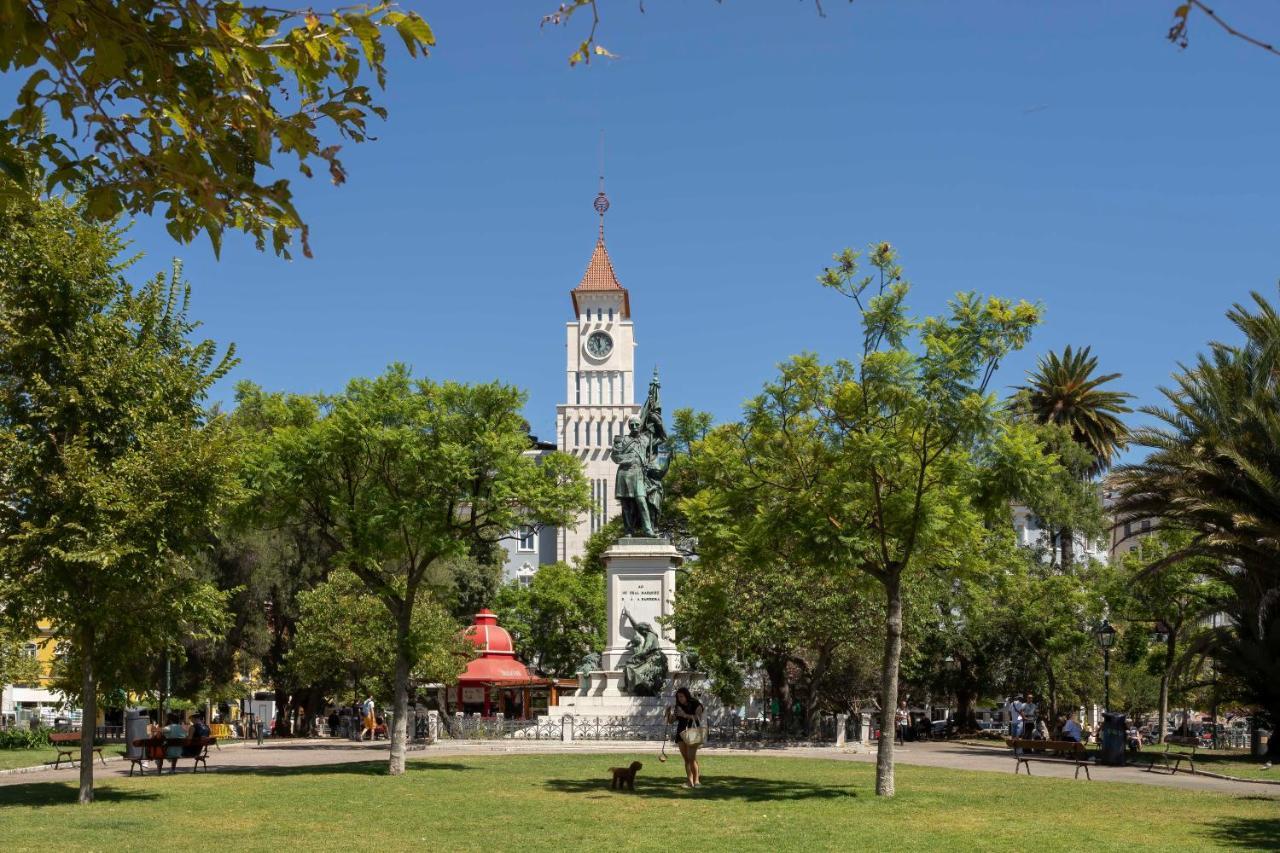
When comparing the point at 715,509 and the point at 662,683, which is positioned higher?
the point at 715,509

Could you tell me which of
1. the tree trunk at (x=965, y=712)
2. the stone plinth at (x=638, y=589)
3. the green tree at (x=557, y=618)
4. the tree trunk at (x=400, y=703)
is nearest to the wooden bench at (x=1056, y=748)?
the tree trunk at (x=400, y=703)

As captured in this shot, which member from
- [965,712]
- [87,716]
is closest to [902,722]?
[965,712]

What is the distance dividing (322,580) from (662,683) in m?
20.6

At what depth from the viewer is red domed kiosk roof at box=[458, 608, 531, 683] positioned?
143 feet

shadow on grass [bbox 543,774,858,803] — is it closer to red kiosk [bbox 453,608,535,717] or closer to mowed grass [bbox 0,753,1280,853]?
mowed grass [bbox 0,753,1280,853]

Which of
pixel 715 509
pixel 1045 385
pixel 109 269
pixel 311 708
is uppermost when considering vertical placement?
pixel 1045 385

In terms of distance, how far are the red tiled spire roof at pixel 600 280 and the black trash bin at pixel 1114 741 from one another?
3562 inches

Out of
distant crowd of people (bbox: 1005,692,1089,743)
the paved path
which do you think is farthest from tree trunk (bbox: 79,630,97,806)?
distant crowd of people (bbox: 1005,692,1089,743)

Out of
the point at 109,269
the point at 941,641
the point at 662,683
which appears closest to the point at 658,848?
the point at 109,269

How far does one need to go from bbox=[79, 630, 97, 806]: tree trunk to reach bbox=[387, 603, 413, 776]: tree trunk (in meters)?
5.84

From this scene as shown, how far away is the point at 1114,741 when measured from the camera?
1059 inches

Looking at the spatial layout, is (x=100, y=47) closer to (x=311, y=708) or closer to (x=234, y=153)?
(x=234, y=153)

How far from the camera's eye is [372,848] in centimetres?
1285

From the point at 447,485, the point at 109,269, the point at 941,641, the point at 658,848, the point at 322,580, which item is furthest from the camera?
the point at 322,580
